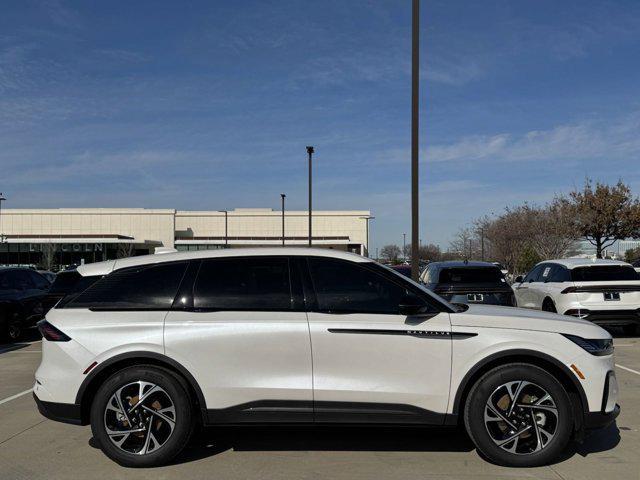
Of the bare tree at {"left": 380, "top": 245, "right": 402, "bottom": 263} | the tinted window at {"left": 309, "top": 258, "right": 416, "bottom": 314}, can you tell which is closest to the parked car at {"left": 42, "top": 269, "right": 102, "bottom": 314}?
the tinted window at {"left": 309, "top": 258, "right": 416, "bottom": 314}

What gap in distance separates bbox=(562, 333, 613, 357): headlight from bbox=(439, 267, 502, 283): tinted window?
617 cm

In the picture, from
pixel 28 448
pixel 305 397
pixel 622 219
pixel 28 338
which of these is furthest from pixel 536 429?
pixel 622 219

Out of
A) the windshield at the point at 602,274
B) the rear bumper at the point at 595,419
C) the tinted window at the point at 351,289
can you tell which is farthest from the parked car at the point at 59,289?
the windshield at the point at 602,274

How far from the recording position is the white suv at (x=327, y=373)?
465 centimetres

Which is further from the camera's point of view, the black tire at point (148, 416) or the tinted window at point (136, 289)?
the tinted window at point (136, 289)

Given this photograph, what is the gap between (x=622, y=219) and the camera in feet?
105

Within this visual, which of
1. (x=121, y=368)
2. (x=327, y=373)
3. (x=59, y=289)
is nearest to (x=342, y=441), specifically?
(x=327, y=373)

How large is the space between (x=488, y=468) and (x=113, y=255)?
7225 cm

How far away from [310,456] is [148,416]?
1.36 metres

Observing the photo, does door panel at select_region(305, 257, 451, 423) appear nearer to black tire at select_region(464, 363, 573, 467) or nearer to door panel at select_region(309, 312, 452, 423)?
door panel at select_region(309, 312, 452, 423)

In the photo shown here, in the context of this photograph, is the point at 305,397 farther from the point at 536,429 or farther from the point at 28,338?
the point at 28,338

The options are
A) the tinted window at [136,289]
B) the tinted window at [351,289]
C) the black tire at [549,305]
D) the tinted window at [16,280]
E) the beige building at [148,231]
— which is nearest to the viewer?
the tinted window at [351,289]

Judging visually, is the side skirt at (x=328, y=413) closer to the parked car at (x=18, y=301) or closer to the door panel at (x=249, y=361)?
the door panel at (x=249, y=361)

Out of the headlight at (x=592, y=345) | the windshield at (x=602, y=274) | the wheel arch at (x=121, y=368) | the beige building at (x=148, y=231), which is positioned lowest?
the wheel arch at (x=121, y=368)
